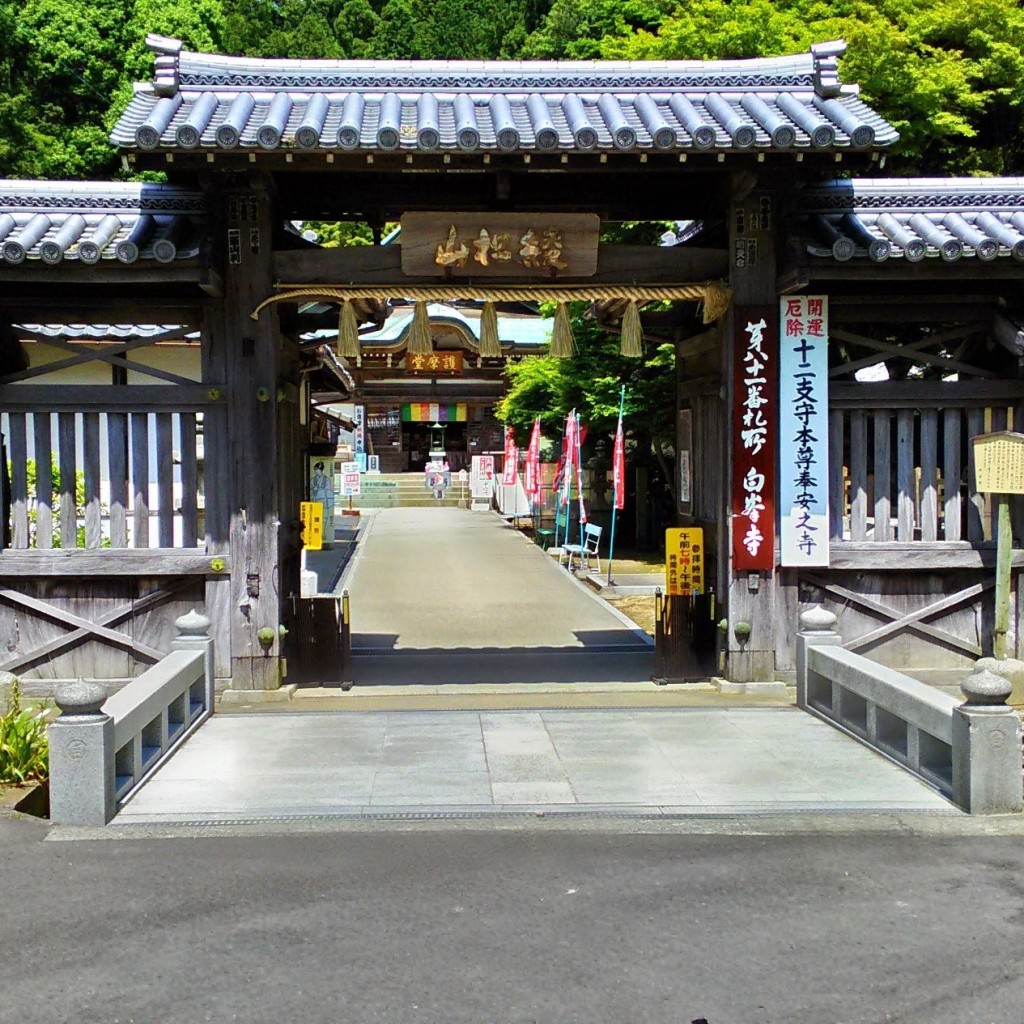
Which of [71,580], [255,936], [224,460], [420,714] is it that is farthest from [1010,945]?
[71,580]

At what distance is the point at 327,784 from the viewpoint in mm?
7637

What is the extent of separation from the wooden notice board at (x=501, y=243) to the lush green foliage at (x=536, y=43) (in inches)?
476

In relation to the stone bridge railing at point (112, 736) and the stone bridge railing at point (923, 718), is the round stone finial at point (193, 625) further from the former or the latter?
the stone bridge railing at point (923, 718)

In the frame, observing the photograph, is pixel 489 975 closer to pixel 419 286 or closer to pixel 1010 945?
pixel 1010 945

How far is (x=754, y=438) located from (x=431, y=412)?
148 ft

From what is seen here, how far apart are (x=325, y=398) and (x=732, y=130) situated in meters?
16.6

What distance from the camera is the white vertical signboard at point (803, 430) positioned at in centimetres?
1052

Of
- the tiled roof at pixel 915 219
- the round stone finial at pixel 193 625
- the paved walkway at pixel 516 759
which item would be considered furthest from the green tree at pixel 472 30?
the round stone finial at pixel 193 625

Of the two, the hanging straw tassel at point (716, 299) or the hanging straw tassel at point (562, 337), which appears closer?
the hanging straw tassel at point (716, 299)

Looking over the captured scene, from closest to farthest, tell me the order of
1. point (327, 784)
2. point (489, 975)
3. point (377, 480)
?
point (489, 975) < point (327, 784) < point (377, 480)

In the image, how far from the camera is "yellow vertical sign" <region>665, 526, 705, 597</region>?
451 inches

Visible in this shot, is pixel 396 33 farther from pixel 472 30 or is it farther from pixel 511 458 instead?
pixel 511 458

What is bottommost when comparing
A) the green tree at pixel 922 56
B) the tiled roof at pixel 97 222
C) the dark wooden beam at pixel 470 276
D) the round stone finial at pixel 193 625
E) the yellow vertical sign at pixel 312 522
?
the round stone finial at pixel 193 625

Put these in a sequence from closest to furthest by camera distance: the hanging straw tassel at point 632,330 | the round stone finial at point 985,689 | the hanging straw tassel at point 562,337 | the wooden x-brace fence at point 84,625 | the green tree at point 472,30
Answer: the round stone finial at point 985,689
the wooden x-brace fence at point 84,625
the hanging straw tassel at point 632,330
the hanging straw tassel at point 562,337
the green tree at point 472,30
